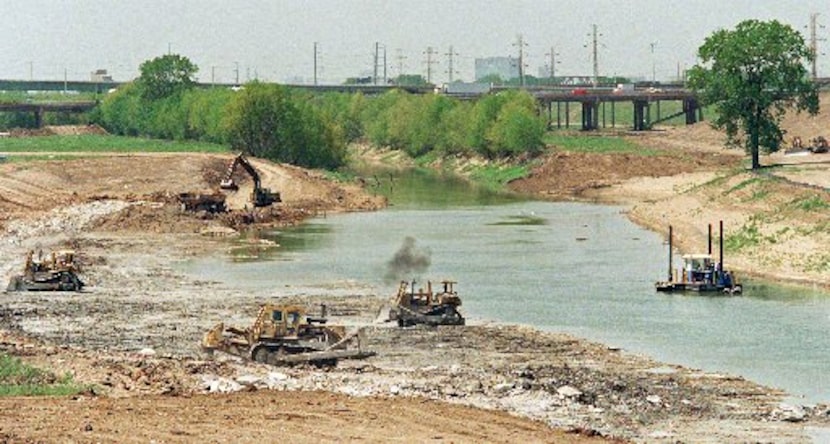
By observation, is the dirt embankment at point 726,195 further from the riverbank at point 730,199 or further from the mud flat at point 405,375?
the mud flat at point 405,375

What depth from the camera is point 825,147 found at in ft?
509

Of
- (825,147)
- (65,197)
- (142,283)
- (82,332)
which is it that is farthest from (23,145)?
(82,332)

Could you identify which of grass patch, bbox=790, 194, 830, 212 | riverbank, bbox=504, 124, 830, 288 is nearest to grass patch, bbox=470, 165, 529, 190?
riverbank, bbox=504, 124, 830, 288

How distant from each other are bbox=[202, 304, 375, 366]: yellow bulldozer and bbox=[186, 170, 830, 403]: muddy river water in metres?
10.00

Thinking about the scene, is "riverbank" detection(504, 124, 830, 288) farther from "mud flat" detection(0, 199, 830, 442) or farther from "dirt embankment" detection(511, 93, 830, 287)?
"mud flat" detection(0, 199, 830, 442)

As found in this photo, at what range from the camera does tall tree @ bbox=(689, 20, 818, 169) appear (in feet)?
422

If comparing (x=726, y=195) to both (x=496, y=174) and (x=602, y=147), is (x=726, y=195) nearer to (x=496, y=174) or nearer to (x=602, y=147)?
(x=496, y=174)

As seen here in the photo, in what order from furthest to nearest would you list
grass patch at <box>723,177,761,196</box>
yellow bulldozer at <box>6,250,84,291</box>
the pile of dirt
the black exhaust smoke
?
the pile of dirt, grass patch at <box>723,177,761,196</box>, the black exhaust smoke, yellow bulldozer at <box>6,250,84,291</box>

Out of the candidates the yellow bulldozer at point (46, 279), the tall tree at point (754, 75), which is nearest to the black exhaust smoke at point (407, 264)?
the yellow bulldozer at point (46, 279)

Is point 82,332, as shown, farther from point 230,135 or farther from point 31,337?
point 230,135

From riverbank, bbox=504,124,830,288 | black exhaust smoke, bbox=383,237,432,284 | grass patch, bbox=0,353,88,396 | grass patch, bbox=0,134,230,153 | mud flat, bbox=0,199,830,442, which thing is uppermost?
grass patch, bbox=0,134,230,153

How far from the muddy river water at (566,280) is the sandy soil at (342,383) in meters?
2.30

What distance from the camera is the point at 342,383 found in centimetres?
4753

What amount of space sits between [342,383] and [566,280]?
31743 millimetres
